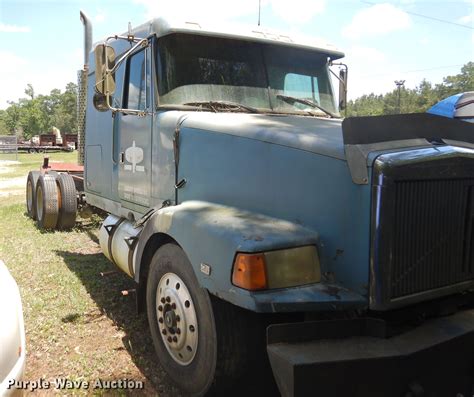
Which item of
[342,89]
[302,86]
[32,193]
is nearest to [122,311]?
[302,86]

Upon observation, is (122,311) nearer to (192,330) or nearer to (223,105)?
(192,330)

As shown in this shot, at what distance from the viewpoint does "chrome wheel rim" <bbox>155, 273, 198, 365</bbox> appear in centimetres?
A: 288

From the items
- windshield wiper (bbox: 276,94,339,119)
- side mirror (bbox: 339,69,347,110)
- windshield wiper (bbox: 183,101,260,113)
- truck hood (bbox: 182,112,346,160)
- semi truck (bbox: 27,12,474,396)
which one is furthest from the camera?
side mirror (bbox: 339,69,347,110)

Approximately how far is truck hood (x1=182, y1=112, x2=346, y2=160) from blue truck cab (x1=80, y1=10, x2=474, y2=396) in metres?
0.01

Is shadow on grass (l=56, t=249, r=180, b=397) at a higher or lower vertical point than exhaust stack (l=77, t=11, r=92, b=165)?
lower

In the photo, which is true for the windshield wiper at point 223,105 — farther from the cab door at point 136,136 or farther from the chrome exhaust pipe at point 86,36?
the chrome exhaust pipe at point 86,36

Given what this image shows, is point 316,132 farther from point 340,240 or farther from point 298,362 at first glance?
point 298,362

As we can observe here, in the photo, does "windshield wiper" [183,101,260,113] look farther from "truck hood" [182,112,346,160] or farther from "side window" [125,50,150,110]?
"side window" [125,50,150,110]

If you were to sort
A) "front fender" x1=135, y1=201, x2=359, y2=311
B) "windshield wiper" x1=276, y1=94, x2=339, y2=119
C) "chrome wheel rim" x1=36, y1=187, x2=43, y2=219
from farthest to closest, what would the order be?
"chrome wheel rim" x1=36, y1=187, x2=43, y2=219 < "windshield wiper" x1=276, y1=94, x2=339, y2=119 < "front fender" x1=135, y1=201, x2=359, y2=311

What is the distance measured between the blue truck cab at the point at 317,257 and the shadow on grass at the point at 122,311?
265 mm

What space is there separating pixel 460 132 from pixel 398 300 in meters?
1.09

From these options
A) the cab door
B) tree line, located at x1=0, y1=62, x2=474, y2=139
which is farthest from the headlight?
tree line, located at x1=0, y1=62, x2=474, y2=139

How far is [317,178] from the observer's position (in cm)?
253

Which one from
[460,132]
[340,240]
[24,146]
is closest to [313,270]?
[340,240]
